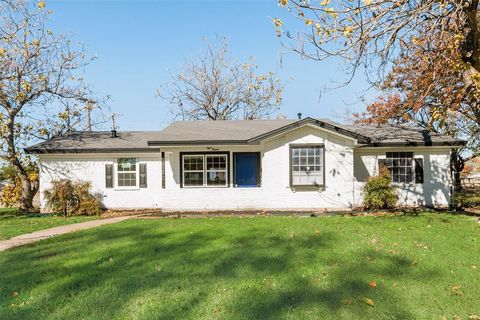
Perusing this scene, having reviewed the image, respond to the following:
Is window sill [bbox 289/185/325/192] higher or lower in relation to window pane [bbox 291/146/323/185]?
lower

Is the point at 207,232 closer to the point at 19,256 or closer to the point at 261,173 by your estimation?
the point at 19,256

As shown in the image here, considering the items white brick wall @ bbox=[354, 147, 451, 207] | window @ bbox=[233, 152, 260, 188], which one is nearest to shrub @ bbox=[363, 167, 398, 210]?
white brick wall @ bbox=[354, 147, 451, 207]

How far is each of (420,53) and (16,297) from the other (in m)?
9.16

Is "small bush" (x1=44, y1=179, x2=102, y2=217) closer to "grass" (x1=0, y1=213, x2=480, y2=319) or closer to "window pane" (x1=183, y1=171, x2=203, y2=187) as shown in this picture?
"window pane" (x1=183, y1=171, x2=203, y2=187)

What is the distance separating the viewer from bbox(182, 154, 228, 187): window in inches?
578

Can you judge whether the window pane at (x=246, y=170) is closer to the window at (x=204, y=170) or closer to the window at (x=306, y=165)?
the window at (x=204, y=170)

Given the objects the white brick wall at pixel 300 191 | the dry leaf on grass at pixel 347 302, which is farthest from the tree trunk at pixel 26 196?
the dry leaf on grass at pixel 347 302

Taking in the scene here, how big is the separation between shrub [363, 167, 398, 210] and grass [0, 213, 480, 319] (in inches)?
186

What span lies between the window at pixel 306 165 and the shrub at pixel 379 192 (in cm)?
213

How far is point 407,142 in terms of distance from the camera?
48.7 feet

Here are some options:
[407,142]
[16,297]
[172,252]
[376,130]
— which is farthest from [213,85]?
[16,297]

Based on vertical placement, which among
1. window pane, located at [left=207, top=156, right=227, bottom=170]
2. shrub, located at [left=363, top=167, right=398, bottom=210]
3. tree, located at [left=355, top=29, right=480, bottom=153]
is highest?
tree, located at [left=355, top=29, right=480, bottom=153]

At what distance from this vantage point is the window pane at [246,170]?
1458 cm

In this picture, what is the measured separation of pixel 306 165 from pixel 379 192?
3.37m
